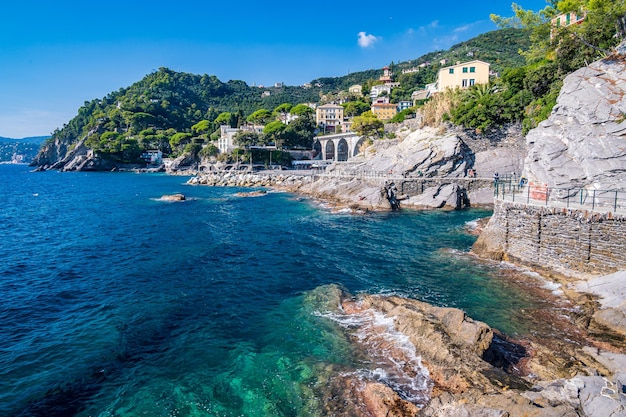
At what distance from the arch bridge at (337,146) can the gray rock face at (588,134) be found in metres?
55.5

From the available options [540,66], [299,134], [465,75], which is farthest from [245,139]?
[540,66]

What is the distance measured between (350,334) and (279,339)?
2.30 meters

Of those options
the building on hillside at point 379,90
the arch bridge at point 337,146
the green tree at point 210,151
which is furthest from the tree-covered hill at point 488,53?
the green tree at point 210,151

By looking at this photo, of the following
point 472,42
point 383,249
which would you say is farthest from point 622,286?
point 472,42

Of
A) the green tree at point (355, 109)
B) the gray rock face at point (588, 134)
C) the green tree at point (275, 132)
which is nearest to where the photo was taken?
the gray rock face at point (588, 134)

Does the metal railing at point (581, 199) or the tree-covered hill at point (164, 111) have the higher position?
the tree-covered hill at point (164, 111)

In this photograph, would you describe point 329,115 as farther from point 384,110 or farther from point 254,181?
point 254,181

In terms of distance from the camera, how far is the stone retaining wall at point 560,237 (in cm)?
1466

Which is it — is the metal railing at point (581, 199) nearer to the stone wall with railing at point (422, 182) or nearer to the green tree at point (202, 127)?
the stone wall with railing at point (422, 182)

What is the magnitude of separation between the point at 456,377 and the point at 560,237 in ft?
38.1

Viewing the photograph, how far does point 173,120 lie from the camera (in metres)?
152

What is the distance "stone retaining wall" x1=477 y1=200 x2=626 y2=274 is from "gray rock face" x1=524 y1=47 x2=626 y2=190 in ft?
13.4

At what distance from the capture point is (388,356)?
32.8 ft

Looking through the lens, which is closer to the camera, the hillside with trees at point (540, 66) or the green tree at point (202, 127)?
the hillside with trees at point (540, 66)
